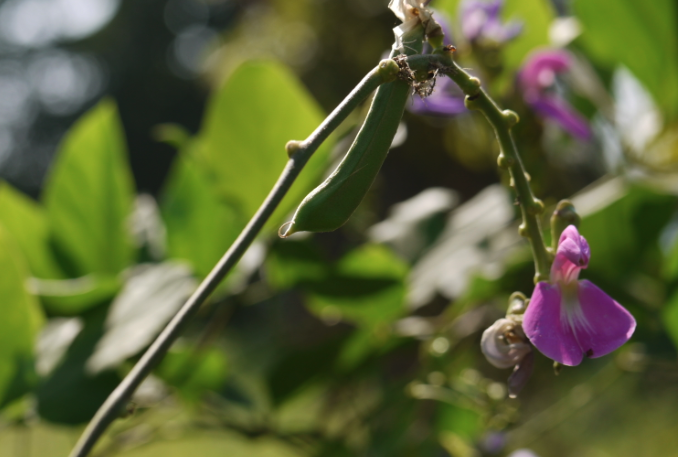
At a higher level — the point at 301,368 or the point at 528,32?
the point at 528,32

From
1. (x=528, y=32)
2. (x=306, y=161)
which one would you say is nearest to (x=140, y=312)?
(x=306, y=161)

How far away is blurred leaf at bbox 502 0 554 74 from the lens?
1.04 ft

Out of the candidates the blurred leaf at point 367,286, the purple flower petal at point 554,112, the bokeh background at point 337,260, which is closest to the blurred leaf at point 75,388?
the bokeh background at point 337,260

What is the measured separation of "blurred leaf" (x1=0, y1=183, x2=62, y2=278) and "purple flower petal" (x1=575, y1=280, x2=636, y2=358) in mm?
264

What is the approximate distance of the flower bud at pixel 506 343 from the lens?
A: 0.43 feet

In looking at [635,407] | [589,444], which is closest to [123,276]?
[589,444]

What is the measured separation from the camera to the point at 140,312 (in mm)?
220

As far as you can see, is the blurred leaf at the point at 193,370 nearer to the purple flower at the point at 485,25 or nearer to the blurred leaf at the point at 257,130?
the blurred leaf at the point at 257,130

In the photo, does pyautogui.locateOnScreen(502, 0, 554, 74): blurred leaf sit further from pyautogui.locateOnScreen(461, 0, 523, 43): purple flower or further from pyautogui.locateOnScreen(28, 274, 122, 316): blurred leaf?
pyautogui.locateOnScreen(28, 274, 122, 316): blurred leaf

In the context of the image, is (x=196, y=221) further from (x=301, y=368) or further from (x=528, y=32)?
(x=528, y=32)

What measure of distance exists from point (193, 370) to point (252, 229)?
0.71ft

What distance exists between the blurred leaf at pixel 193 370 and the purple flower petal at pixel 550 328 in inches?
8.0

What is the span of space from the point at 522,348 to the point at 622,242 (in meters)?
0.18

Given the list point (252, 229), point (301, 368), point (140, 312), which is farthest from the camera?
point (301, 368)
